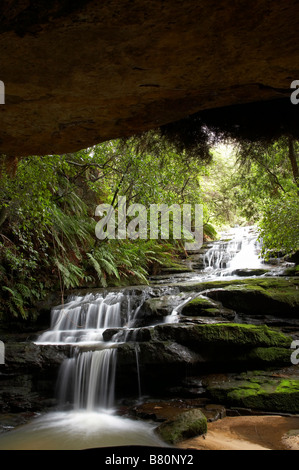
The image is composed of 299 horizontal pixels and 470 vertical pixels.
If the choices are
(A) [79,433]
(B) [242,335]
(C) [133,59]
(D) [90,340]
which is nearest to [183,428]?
(A) [79,433]

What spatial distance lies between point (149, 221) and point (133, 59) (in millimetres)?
11954

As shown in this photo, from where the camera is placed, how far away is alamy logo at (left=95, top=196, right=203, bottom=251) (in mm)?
12594

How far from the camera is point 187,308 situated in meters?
7.79

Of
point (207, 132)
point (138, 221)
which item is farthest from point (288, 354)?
point (138, 221)

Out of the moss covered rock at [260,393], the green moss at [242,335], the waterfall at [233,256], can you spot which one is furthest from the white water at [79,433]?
the waterfall at [233,256]

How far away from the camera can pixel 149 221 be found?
14.4 meters

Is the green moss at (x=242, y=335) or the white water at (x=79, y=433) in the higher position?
the green moss at (x=242, y=335)

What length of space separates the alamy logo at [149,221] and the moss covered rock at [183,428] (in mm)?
8518

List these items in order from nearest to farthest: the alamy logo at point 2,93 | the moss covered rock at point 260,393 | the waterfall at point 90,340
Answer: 1. the alamy logo at point 2,93
2. the moss covered rock at point 260,393
3. the waterfall at point 90,340

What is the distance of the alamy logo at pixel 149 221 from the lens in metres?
12.6

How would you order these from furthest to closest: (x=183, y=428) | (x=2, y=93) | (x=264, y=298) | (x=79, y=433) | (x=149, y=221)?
(x=149, y=221) < (x=264, y=298) < (x=79, y=433) < (x=183, y=428) < (x=2, y=93)

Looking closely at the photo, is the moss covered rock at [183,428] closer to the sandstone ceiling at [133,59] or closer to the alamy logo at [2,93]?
the sandstone ceiling at [133,59]

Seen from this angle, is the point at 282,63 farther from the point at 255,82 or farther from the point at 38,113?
the point at 38,113

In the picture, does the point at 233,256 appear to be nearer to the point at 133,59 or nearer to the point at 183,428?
the point at 183,428
